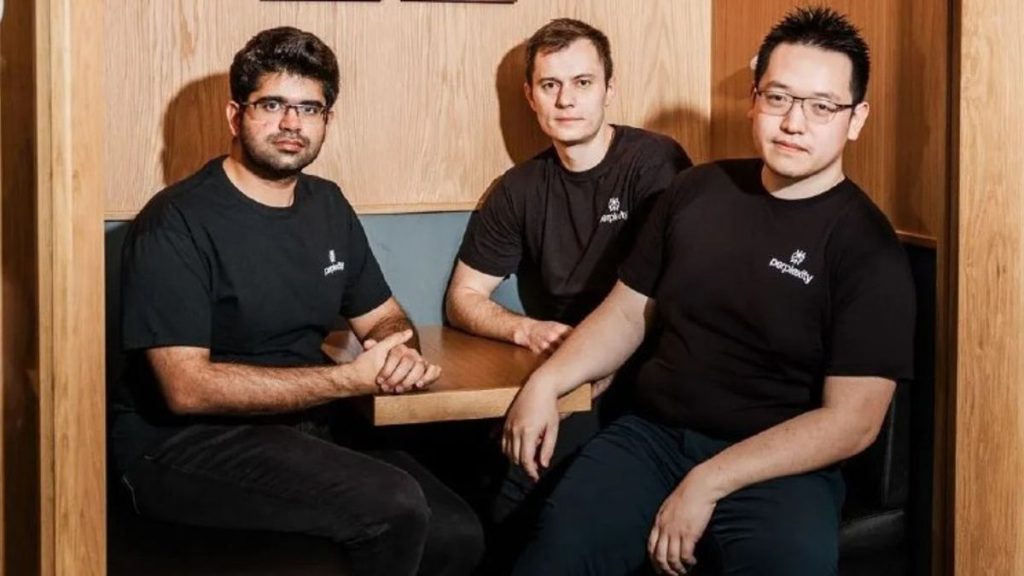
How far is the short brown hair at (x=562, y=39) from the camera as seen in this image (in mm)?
3482

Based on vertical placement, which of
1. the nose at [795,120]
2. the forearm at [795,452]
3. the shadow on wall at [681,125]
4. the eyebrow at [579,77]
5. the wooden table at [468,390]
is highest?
the eyebrow at [579,77]

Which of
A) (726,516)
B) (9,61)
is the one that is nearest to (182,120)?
(9,61)

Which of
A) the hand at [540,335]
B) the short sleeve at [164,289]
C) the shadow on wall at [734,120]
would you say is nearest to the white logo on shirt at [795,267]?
the hand at [540,335]

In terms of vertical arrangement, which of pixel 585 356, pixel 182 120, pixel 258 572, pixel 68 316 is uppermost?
pixel 182 120

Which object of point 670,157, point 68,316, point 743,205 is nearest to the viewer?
point 68,316

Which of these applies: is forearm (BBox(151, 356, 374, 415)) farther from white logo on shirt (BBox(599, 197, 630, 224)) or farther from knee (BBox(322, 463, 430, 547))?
white logo on shirt (BBox(599, 197, 630, 224))

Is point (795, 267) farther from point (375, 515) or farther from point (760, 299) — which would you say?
point (375, 515)

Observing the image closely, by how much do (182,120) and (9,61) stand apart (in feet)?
3.88

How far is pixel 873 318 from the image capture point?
2.71m

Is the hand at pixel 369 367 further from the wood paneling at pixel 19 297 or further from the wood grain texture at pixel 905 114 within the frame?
the wood grain texture at pixel 905 114

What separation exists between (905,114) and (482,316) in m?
1.04

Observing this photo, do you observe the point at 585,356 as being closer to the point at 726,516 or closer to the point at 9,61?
the point at 726,516

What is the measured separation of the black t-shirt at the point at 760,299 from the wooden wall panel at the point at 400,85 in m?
0.84

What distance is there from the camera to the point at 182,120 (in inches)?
138
